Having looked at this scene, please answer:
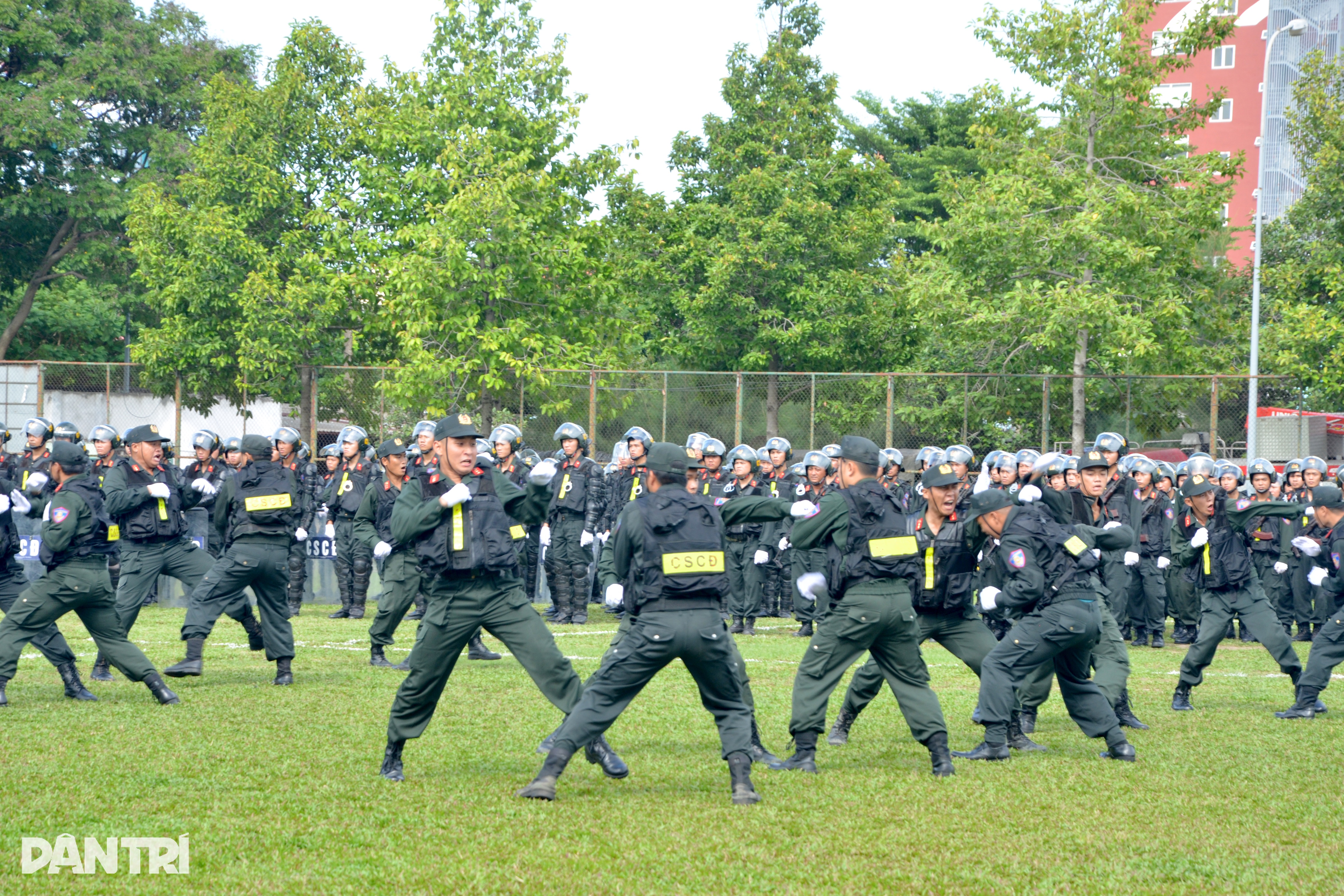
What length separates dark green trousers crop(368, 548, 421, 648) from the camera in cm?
1157

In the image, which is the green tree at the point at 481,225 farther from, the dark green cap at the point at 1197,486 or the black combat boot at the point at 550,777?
the black combat boot at the point at 550,777

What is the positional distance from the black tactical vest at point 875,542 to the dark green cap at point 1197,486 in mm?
4593

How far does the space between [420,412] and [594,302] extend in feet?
15.1

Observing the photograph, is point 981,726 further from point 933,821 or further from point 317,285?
point 317,285

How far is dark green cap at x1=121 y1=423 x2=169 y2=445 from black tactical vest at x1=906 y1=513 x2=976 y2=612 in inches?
258

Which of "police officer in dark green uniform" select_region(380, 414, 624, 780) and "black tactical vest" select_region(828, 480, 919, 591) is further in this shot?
"black tactical vest" select_region(828, 480, 919, 591)

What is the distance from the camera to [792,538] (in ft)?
25.2

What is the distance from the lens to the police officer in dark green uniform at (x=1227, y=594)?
10180 millimetres

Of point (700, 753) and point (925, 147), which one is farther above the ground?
point (925, 147)

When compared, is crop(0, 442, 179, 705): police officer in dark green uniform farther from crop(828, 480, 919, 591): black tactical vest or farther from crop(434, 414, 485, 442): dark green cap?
crop(828, 480, 919, 591): black tactical vest

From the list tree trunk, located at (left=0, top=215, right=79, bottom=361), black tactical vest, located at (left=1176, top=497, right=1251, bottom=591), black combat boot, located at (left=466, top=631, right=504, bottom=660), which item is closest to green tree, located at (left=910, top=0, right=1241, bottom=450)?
black tactical vest, located at (left=1176, top=497, right=1251, bottom=591)

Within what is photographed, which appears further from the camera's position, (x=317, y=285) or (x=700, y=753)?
(x=317, y=285)

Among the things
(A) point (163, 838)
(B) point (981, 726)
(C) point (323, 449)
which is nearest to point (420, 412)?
(C) point (323, 449)

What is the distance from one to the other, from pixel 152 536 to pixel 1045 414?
48.8 ft
